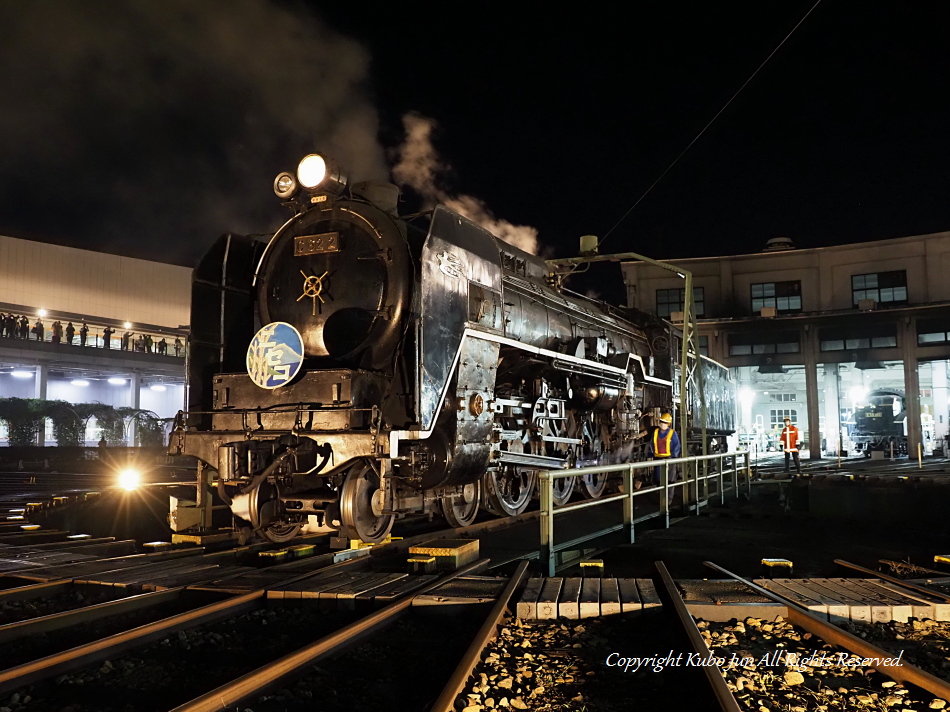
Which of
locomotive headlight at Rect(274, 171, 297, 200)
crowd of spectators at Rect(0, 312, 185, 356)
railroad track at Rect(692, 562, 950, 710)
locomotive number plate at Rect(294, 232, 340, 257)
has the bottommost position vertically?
railroad track at Rect(692, 562, 950, 710)

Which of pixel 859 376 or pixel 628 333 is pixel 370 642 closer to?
pixel 628 333

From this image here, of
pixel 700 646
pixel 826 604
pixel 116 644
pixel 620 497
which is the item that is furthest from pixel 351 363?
pixel 826 604

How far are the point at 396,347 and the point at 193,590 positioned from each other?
8.85 feet

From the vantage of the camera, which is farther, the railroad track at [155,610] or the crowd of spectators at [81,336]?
the crowd of spectators at [81,336]

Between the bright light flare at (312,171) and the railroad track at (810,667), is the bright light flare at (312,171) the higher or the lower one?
the higher one

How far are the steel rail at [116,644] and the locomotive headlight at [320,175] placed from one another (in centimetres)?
378

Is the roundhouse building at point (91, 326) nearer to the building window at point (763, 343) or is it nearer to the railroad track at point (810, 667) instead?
the building window at point (763, 343)

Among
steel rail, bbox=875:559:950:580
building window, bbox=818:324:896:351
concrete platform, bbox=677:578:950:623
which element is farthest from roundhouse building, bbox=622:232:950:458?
concrete platform, bbox=677:578:950:623

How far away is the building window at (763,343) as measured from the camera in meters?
26.7

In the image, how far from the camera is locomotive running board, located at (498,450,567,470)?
7938mm

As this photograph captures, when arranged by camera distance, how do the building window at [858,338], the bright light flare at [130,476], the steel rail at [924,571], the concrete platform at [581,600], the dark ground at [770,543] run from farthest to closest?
the building window at [858,338]
the bright light flare at [130,476]
the dark ground at [770,543]
the steel rail at [924,571]
the concrete platform at [581,600]

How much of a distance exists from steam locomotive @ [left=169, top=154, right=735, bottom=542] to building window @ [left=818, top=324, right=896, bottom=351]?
21.5 meters

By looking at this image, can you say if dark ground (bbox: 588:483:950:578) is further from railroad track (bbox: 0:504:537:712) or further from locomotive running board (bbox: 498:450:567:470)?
railroad track (bbox: 0:504:537:712)

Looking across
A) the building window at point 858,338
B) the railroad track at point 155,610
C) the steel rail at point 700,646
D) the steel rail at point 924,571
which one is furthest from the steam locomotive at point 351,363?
the building window at point 858,338
